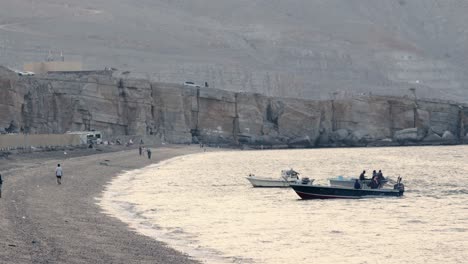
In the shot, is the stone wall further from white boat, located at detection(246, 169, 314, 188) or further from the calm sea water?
white boat, located at detection(246, 169, 314, 188)

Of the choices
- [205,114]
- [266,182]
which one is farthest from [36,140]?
[205,114]

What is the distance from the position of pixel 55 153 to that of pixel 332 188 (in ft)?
109

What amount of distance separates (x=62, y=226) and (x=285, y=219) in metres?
10.1

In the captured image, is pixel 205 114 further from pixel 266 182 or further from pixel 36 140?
pixel 266 182

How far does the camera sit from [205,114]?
127438 millimetres

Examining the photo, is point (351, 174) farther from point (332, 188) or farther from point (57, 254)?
point (57, 254)

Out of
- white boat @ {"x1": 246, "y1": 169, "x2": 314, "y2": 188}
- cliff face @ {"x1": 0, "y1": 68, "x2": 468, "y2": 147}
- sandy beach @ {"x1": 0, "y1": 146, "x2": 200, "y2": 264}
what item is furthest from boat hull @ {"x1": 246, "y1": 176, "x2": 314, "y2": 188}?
cliff face @ {"x1": 0, "y1": 68, "x2": 468, "y2": 147}

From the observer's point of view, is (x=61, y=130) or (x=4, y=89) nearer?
(x=4, y=89)

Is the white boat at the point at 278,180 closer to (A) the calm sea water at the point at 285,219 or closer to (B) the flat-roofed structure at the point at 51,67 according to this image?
(A) the calm sea water at the point at 285,219

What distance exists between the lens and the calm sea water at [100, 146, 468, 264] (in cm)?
3312

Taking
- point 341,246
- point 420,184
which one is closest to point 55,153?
point 420,184

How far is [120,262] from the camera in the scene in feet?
92.8

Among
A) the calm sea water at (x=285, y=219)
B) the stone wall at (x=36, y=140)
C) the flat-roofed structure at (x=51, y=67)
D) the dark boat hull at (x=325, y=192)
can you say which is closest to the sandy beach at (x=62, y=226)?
the calm sea water at (x=285, y=219)

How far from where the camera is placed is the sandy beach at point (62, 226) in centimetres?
2869
